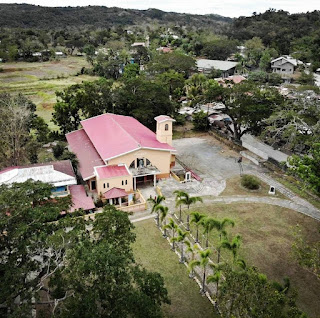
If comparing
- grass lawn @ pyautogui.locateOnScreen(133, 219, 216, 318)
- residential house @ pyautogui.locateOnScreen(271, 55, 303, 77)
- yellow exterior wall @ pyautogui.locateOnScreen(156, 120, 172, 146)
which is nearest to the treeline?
residential house @ pyautogui.locateOnScreen(271, 55, 303, 77)

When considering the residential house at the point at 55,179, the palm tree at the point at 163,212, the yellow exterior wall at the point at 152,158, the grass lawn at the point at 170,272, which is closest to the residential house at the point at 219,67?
the yellow exterior wall at the point at 152,158


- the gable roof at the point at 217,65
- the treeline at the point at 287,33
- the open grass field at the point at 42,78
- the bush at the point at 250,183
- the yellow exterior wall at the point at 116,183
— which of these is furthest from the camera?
the treeline at the point at 287,33

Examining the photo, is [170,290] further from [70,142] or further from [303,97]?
[303,97]

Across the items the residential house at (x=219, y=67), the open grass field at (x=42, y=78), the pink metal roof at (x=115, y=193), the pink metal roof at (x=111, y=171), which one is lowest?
the open grass field at (x=42, y=78)

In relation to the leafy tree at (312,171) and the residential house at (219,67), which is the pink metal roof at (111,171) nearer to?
the leafy tree at (312,171)

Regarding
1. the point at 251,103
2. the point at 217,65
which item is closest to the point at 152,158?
the point at 251,103

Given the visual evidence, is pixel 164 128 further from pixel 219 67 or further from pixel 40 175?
pixel 219 67

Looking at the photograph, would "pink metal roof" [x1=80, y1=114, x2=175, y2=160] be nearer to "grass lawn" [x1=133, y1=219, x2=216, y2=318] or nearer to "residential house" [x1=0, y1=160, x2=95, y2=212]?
"residential house" [x1=0, y1=160, x2=95, y2=212]

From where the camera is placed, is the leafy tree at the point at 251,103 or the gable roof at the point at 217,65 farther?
the gable roof at the point at 217,65
